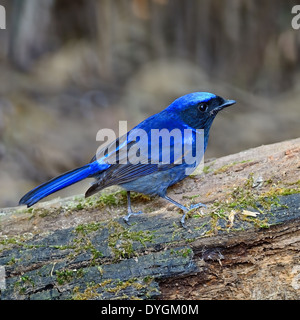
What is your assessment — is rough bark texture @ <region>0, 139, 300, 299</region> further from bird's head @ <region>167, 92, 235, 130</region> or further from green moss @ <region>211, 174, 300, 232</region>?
bird's head @ <region>167, 92, 235, 130</region>

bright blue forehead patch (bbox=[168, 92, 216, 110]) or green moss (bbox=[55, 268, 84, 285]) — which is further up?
bright blue forehead patch (bbox=[168, 92, 216, 110])

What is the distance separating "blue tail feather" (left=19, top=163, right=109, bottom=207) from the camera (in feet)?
11.0

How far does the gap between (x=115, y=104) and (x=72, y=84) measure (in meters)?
0.71

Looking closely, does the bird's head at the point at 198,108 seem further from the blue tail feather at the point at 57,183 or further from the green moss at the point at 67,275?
the green moss at the point at 67,275

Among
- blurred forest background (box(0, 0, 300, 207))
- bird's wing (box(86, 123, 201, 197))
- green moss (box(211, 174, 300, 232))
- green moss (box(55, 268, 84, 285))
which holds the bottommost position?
green moss (box(55, 268, 84, 285))

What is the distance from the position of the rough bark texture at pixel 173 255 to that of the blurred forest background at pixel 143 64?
9.49 ft

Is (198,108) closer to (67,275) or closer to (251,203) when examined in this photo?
(251,203)

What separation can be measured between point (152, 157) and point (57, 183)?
68 cm

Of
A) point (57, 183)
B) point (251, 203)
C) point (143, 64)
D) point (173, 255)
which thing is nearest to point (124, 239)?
point (173, 255)

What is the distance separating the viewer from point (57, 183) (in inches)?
135

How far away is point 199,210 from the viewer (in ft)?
10.5

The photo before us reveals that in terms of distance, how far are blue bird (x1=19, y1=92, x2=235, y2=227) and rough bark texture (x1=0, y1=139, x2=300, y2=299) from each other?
0.98 ft

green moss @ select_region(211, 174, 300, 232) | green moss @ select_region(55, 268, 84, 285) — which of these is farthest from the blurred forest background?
green moss @ select_region(55, 268, 84, 285)

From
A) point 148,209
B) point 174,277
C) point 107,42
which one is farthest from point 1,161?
point 174,277
